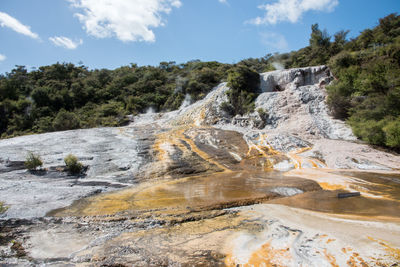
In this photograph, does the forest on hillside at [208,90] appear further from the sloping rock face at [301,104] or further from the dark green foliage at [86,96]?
the sloping rock face at [301,104]

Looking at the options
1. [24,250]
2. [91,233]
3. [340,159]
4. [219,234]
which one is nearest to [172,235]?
[219,234]

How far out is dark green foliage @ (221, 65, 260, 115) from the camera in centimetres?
2142

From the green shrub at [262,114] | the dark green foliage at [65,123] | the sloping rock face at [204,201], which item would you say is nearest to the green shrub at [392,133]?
the sloping rock face at [204,201]

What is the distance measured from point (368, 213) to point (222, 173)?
603 cm

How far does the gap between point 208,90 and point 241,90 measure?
5967 millimetres

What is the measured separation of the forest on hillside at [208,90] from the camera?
13.8m

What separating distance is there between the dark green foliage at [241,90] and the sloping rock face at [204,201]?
5.81m

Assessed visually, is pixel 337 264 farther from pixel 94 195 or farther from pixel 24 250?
pixel 94 195

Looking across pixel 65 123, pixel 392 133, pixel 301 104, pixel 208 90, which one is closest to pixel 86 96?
pixel 65 123

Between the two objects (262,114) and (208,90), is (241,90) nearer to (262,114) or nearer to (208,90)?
(262,114)

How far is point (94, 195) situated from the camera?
766cm

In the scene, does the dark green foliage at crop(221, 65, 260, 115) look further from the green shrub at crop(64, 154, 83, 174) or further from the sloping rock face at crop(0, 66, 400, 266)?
the green shrub at crop(64, 154, 83, 174)

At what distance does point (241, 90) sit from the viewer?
23.0m

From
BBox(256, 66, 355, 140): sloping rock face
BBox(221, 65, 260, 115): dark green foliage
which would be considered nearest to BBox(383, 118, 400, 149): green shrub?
BBox(256, 66, 355, 140): sloping rock face
